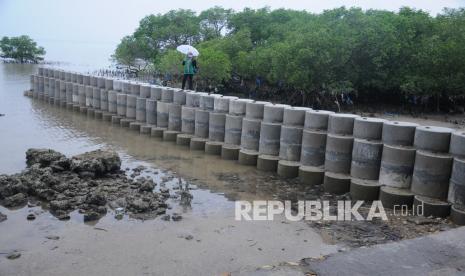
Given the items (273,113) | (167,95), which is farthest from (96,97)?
(273,113)

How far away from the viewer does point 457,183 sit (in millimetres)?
7875

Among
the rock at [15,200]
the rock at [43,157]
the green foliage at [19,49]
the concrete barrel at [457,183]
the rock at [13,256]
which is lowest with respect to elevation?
the rock at [13,256]

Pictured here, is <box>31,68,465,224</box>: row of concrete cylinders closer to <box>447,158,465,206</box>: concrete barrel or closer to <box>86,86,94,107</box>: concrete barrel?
<box>447,158,465,206</box>: concrete barrel

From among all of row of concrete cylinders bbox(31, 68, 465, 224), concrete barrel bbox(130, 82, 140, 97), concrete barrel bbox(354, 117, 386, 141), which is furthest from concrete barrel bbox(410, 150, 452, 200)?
concrete barrel bbox(130, 82, 140, 97)

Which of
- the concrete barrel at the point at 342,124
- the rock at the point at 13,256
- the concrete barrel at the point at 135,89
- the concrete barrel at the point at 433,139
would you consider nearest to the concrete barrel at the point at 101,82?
the concrete barrel at the point at 135,89

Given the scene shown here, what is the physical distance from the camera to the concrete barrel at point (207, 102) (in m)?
13.3

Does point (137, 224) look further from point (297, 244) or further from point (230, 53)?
point (230, 53)

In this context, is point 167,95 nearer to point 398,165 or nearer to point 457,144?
point 398,165

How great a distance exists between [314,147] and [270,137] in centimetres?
143

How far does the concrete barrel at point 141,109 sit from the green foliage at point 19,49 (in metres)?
46.4

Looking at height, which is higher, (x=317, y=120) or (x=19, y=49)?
(x=19, y=49)

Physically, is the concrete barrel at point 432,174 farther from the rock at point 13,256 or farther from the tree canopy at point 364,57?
the tree canopy at point 364,57

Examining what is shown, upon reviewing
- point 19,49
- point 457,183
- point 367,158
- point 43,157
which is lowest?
point 43,157

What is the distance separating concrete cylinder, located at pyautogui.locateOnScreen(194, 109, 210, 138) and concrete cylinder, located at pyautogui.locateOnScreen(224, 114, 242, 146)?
111cm
